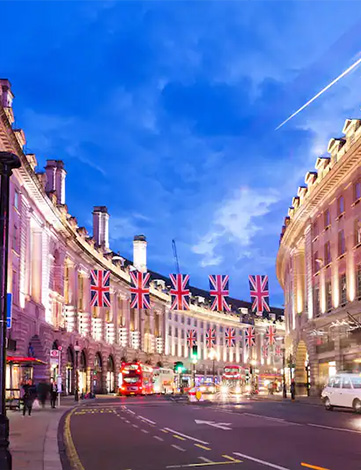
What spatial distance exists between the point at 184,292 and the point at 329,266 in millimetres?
11566

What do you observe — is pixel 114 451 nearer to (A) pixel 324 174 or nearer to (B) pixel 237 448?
(B) pixel 237 448

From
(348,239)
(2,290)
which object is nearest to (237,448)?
(2,290)

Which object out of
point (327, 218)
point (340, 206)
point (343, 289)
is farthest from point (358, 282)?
point (327, 218)

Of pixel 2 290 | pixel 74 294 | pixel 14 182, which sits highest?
pixel 14 182

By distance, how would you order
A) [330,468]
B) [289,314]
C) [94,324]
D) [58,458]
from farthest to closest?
[94,324]
[289,314]
[58,458]
[330,468]

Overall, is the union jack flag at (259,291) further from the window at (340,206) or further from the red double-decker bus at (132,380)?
the red double-decker bus at (132,380)

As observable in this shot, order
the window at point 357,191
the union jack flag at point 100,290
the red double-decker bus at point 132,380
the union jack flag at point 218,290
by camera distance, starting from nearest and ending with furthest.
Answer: the window at point 357,191
the union jack flag at point 218,290
the union jack flag at point 100,290
the red double-decker bus at point 132,380

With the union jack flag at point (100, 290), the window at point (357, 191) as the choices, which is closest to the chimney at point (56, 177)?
the union jack flag at point (100, 290)

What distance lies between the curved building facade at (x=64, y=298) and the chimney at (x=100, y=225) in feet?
0.51

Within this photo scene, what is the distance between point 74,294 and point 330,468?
232 feet

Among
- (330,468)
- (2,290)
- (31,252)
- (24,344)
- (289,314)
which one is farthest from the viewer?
(289,314)

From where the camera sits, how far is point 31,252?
67.2 m

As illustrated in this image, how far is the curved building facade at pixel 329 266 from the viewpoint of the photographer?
52.5 metres

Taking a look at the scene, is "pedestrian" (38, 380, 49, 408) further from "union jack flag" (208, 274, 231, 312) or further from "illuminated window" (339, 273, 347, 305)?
"illuminated window" (339, 273, 347, 305)
